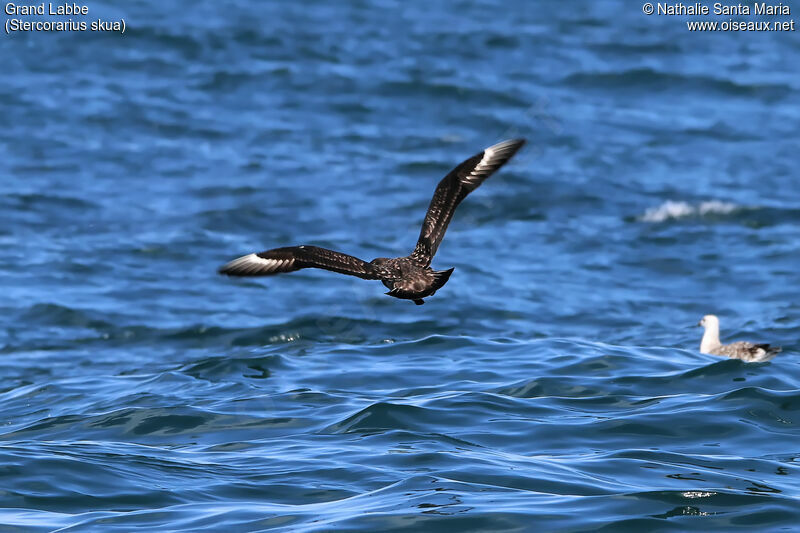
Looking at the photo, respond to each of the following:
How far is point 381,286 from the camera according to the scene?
53.5ft

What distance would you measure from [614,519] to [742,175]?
14.1m

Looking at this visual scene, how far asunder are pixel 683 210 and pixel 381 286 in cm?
559

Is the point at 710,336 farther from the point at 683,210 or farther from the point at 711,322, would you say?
the point at 683,210

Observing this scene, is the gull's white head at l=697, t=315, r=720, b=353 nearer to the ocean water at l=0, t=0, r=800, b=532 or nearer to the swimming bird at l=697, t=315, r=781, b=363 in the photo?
the swimming bird at l=697, t=315, r=781, b=363

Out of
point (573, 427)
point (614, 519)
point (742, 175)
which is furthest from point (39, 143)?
point (614, 519)

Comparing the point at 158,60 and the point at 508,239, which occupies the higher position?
the point at 158,60

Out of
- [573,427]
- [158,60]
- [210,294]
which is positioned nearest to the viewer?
[573,427]

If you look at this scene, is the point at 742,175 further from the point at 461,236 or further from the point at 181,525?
the point at 181,525

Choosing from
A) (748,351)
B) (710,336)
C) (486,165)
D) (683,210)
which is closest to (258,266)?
(486,165)

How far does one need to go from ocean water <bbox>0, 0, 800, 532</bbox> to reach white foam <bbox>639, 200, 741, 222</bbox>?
6 centimetres

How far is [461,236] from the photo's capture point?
1816 centimetres

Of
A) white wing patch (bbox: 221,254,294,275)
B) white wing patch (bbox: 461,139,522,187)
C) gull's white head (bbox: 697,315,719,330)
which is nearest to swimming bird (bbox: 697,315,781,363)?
gull's white head (bbox: 697,315,719,330)

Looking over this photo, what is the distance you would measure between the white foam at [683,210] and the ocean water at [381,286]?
6 cm

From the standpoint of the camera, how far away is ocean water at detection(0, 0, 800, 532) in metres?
8.43
